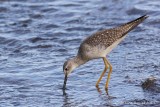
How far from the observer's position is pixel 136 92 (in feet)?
26.7

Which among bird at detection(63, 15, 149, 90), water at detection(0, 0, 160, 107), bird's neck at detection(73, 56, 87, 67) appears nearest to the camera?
water at detection(0, 0, 160, 107)

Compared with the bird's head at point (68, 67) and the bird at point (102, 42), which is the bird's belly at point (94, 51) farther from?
the bird's head at point (68, 67)

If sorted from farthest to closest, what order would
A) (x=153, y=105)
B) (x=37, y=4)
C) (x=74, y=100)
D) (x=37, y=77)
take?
1. (x=37, y=4)
2. (x=37, y=77)
3. (x=74, y=100)
4. (x=153, y=105)

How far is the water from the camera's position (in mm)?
8172

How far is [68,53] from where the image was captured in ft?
34.4

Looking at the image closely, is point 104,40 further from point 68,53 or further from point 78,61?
point 68,53

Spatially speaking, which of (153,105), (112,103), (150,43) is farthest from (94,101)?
(150,43)

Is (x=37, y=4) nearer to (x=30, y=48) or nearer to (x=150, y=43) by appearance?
(x=30, y=48)

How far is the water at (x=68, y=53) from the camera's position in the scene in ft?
26.8

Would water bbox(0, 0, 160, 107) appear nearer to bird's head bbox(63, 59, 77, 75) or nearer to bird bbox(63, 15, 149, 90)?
bird's head bbox(63, 59, 77, 75)

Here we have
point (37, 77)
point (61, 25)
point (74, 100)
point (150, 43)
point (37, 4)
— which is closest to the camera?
point (74, 100)

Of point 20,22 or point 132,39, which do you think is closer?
point 132,39

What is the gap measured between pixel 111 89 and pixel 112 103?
2.17ft

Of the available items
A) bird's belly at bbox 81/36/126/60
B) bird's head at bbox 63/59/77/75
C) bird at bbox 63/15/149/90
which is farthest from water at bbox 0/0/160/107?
bird's belly at bbox 81/36/126/60
